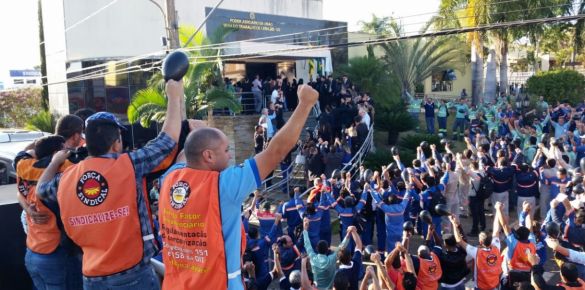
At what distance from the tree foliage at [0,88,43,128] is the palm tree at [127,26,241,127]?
17397 mm

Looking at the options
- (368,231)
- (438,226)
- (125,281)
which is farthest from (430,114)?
(125,281)

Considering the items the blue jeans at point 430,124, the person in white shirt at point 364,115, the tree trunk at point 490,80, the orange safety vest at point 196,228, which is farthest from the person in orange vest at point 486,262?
the tree trunk at point 490,80

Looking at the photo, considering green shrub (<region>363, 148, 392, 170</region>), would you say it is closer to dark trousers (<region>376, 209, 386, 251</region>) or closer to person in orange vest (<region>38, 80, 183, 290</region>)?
dark trousers (<region>376, 209, 386, 251</region>)

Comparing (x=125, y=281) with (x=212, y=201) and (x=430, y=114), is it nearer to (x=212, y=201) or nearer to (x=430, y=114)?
(x=212, y=201)

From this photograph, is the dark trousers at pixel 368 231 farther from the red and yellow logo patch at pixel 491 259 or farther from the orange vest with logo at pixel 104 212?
the orange vest with logo at pixel 104 212

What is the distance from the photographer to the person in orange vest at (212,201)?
2385 millimetres

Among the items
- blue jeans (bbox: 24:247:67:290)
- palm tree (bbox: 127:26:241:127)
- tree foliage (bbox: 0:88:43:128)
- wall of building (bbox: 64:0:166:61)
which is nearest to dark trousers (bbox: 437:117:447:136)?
palm tree (bbox: 127:26:241:127)

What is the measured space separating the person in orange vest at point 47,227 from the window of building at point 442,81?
3700 centimetres

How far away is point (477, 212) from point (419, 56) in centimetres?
1768

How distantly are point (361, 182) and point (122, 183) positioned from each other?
9175 mm

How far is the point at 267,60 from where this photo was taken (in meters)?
24.9

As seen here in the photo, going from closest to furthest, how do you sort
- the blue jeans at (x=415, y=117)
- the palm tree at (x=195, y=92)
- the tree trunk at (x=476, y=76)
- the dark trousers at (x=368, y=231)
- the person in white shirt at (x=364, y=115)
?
the dark trousers at (x=368, y=231) < the palm tree at (x=195, y=92) < the person in white shirt at (x=364, y=115) < the blue jeans at (x=415, y=117) < the tree trunk at (x=476, y=76)

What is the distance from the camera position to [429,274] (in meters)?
6.30

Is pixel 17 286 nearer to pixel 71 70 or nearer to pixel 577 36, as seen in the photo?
pixel 71 70
